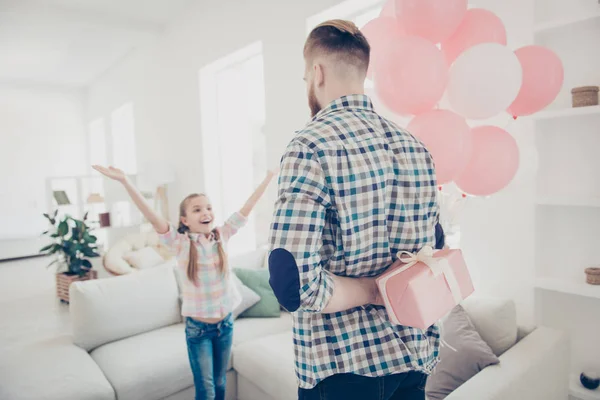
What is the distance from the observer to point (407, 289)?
804 millimetres

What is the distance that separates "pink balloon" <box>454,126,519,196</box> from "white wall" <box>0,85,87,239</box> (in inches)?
302

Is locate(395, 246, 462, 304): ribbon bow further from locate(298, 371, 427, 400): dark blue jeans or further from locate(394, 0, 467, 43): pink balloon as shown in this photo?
locate(394, 0, 467, 43): pink balloon

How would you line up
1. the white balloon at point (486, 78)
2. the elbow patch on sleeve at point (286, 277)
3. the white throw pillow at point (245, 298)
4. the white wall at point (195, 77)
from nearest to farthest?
the elbow patch on sleeve at point (286, 277)
the white balloon at point (486, 78)
the white throw pillow at point (245, 298)
the white wall at point (195, 77)

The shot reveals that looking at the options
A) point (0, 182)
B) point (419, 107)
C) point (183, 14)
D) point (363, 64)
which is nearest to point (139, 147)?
point (183, 14)

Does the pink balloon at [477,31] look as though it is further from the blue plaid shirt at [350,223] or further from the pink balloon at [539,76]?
the blue plaid shirt at [350,223]

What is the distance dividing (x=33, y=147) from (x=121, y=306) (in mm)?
6354

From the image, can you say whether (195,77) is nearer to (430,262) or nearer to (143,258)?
(143,258)

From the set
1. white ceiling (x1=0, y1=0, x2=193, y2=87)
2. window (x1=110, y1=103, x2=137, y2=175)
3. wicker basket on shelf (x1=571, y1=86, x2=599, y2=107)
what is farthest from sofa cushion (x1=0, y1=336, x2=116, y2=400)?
window (x1=110, y1=103, x2=137, y2=175)

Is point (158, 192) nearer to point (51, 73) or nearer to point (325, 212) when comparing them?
point (51, 73)

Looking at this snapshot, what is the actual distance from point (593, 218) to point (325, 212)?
1.54m

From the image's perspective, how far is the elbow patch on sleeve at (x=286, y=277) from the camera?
74cm

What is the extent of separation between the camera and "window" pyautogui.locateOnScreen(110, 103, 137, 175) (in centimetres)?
649

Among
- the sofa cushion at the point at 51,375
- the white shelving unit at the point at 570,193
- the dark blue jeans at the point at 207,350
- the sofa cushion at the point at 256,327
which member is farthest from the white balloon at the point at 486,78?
the sofa cushion at the point at 51,375

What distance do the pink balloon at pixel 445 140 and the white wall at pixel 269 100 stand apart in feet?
1.27
